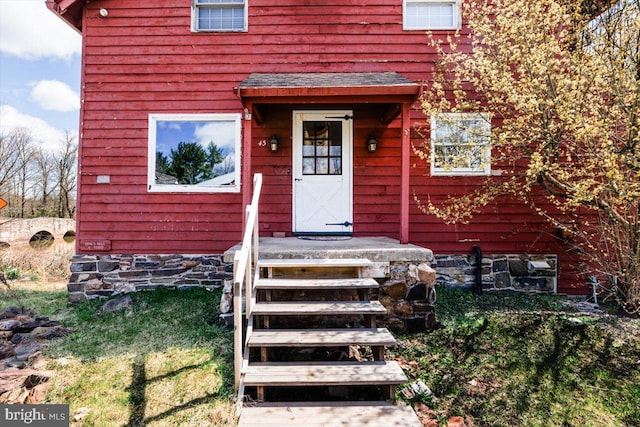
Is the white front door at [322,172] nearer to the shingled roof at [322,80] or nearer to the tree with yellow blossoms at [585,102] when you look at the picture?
the shingled roof at [322,80]

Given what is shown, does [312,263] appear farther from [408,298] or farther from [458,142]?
[458,142]

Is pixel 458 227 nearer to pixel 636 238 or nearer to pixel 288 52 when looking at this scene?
pixel 636 238

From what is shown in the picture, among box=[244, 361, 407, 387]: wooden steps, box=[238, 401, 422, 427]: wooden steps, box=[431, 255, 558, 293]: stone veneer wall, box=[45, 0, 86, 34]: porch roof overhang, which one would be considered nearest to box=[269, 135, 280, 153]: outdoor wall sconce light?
box=[431, 255, 558, 293]: stone veneer wall

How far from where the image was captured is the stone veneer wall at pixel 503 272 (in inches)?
211

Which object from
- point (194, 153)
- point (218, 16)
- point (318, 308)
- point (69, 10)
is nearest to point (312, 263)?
point (318, 308)

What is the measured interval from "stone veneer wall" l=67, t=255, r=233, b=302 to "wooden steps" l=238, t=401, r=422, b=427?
328 centimetres

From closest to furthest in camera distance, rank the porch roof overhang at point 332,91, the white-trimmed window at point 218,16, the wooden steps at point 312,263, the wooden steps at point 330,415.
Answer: the wooden steps at point 330,415
the wooden steps at point 312,263
the porch roof overhang at point 332,91
the white-trimmed window at point 218,16

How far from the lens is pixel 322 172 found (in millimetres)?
5523

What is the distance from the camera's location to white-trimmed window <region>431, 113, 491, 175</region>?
16.1 ft

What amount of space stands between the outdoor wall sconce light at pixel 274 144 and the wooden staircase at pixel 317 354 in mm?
2289

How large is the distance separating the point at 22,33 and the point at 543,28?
37.5 m

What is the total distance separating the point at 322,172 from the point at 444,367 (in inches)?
131

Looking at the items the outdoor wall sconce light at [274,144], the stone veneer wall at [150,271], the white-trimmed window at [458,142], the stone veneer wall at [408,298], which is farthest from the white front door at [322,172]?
the stone veneer wall at [408,298]

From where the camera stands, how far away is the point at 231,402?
2.57 metres
